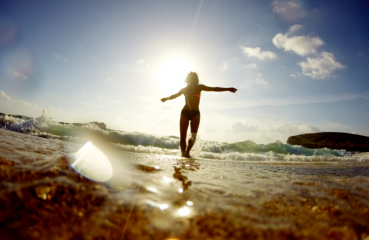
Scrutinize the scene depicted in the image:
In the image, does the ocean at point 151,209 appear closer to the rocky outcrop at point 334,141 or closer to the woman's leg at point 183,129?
the woman's leg at point 183,129

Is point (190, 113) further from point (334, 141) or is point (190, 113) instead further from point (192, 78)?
point (334, 141)

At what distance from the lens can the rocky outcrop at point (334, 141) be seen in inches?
831

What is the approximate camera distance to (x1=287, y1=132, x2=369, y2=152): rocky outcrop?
2111 centimetres

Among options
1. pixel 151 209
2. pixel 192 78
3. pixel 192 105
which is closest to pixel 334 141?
pixel 192 105

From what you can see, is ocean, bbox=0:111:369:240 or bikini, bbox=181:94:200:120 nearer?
ocean, bbox=0:111:369:240

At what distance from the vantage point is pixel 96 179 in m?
1.26

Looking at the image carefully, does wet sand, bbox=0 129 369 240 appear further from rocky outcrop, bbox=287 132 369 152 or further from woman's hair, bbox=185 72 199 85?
rocky outcrop, bbox=287 132 369 152

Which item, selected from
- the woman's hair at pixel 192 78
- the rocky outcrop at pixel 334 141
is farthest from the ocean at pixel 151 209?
the rocky outcrop at pixel 334 141

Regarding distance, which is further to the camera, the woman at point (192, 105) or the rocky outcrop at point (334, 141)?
the rocky outcrop at point (334, 141)

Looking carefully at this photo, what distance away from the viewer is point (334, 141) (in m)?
22.0

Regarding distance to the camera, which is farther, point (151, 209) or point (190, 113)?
point (190, 113)

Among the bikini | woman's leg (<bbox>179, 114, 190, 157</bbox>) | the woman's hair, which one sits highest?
the woman's hair

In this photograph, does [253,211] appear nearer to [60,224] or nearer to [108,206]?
[108,206]

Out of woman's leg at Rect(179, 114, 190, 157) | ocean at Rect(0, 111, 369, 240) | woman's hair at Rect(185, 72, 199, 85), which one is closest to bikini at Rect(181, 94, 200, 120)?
woman's leg at Rect(179, 114, 190, 157)
